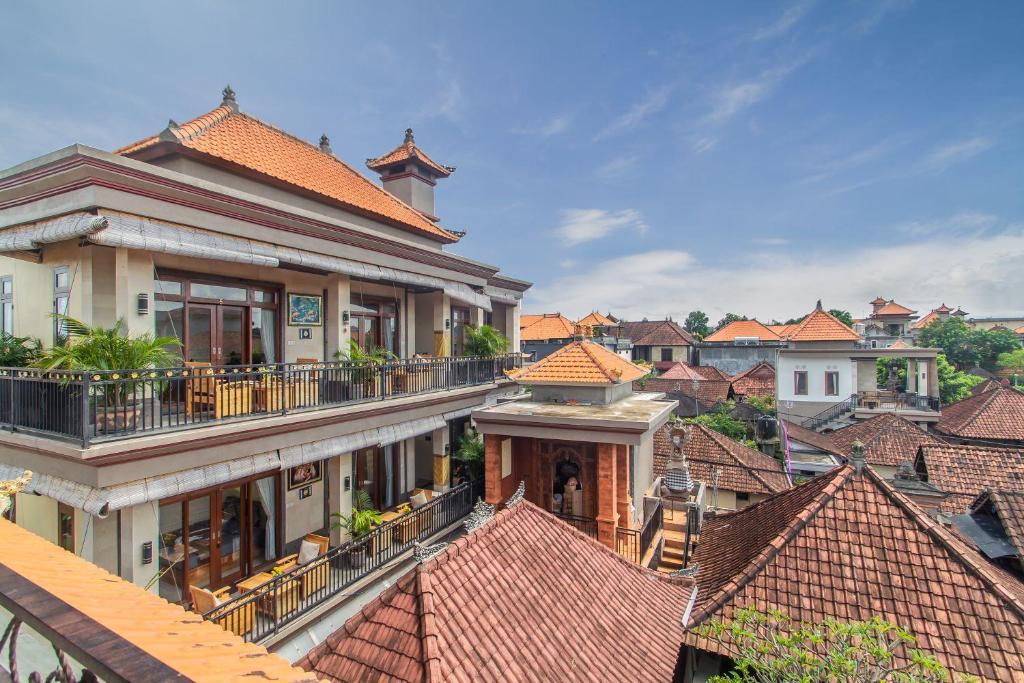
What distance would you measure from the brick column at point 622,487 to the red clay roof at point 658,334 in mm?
44565

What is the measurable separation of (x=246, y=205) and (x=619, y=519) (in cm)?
1003

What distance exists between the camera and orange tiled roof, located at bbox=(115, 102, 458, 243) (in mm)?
10713

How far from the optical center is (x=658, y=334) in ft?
182

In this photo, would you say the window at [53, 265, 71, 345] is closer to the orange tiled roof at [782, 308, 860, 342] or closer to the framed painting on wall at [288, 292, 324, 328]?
the framed painting on wall at [288, 292, 324, 328]

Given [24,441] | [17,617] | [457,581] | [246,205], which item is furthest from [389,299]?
[17,617]

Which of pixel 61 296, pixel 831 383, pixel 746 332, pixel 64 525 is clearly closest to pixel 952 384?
pixel 831 383

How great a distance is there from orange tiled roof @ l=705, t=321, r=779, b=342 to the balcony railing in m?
50.2

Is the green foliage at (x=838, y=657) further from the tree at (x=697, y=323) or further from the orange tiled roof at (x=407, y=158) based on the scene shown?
the tree at (x=697, y=323)

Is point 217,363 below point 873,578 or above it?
above

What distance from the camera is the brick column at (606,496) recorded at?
10.9 m

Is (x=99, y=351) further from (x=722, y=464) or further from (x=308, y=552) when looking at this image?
(x=722, y=464)

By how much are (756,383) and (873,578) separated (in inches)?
1362

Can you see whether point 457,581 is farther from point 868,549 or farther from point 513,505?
point 868,549

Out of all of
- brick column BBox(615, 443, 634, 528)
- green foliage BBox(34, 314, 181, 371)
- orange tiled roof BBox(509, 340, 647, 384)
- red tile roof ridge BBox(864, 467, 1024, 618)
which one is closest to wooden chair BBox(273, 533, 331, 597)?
green foliage BBox(34, 314, 181, 371)
